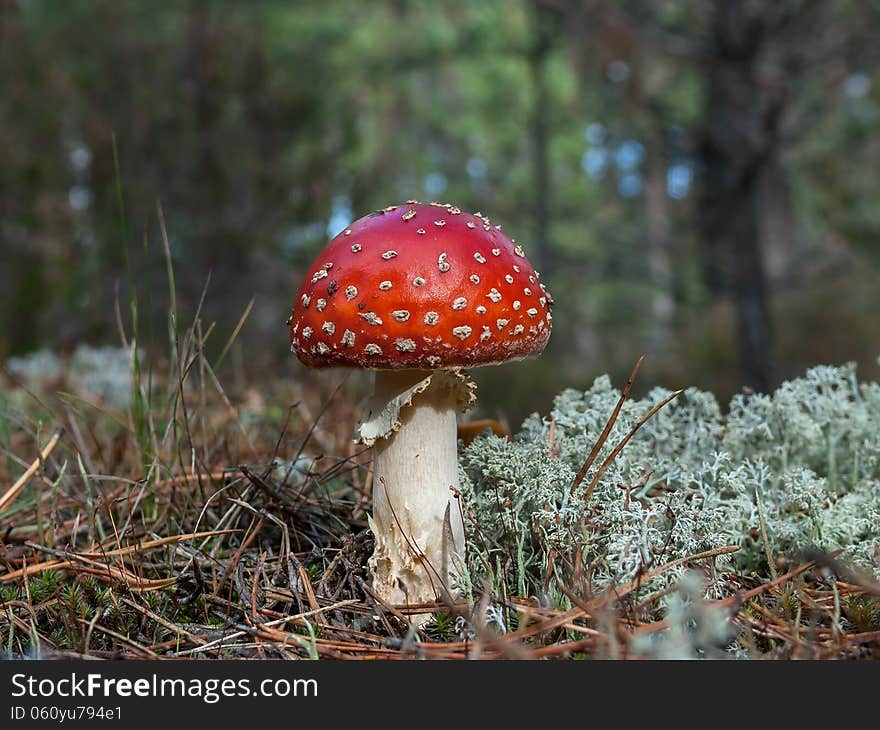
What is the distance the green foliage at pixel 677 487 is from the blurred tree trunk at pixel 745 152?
284 centimetres

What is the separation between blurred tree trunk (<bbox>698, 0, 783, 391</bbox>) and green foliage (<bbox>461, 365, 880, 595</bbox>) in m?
2.84

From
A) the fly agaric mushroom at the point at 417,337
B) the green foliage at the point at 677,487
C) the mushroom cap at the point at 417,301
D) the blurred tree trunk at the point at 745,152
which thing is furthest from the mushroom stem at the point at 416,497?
the blurred tree trunk at the point at 745,152

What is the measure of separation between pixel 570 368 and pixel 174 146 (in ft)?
16.5

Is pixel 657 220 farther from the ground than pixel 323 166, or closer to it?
farther from the ground

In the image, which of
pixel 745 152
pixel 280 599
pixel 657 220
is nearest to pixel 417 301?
pixel 280 599

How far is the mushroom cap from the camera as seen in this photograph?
1781 millimetres

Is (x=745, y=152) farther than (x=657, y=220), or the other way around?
(x=657, y=220)

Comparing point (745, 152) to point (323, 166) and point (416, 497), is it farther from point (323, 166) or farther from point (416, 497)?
point (416, 497)

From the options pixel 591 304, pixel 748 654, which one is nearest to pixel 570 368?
pixel 748 654

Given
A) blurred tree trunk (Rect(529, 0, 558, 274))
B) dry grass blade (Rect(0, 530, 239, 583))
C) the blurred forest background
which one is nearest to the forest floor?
dry grass blade (Rect(0, 530, 239, 583))

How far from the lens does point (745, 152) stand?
5.44m

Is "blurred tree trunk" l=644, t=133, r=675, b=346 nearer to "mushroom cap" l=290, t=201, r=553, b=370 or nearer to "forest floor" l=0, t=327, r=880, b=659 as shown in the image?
"forest floor" l=0, t=327, r=880, b=659

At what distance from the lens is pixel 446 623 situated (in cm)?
190

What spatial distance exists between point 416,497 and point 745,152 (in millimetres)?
4623
